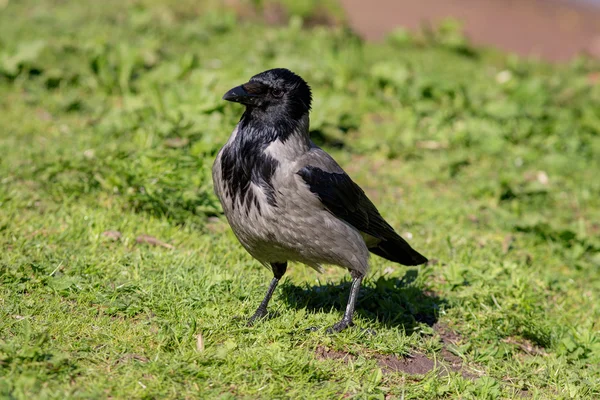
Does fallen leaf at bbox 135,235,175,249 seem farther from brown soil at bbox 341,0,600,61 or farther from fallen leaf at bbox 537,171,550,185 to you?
brown soil at bbox 341,0,600,61

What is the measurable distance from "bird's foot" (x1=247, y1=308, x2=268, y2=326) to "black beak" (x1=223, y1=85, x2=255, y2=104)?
124 centimetres

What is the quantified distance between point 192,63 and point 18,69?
179cm

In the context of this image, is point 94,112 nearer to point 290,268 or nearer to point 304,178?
point 290,268

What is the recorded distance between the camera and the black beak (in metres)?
4.44

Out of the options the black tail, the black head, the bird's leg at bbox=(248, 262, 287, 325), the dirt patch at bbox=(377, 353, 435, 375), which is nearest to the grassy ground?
the dirt patch at bbox=(377, 353, 435, 375)

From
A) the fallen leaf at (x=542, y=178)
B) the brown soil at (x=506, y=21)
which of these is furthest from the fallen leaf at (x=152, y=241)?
the brown soil at (x=506, y=21)

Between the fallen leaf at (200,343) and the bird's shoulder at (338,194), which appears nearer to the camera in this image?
the fallen leaf at (200,343)

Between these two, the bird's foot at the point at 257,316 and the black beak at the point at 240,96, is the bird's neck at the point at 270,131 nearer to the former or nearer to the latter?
the black beak at the point at 240,96

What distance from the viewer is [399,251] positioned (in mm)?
5168

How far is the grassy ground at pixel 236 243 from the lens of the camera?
4.19 meters

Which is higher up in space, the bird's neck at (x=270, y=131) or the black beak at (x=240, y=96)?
the black beak at (x=240, y=96)

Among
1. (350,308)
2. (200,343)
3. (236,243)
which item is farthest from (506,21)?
(200,343)

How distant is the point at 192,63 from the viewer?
27.8ft

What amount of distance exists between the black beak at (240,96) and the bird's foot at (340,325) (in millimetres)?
1398
